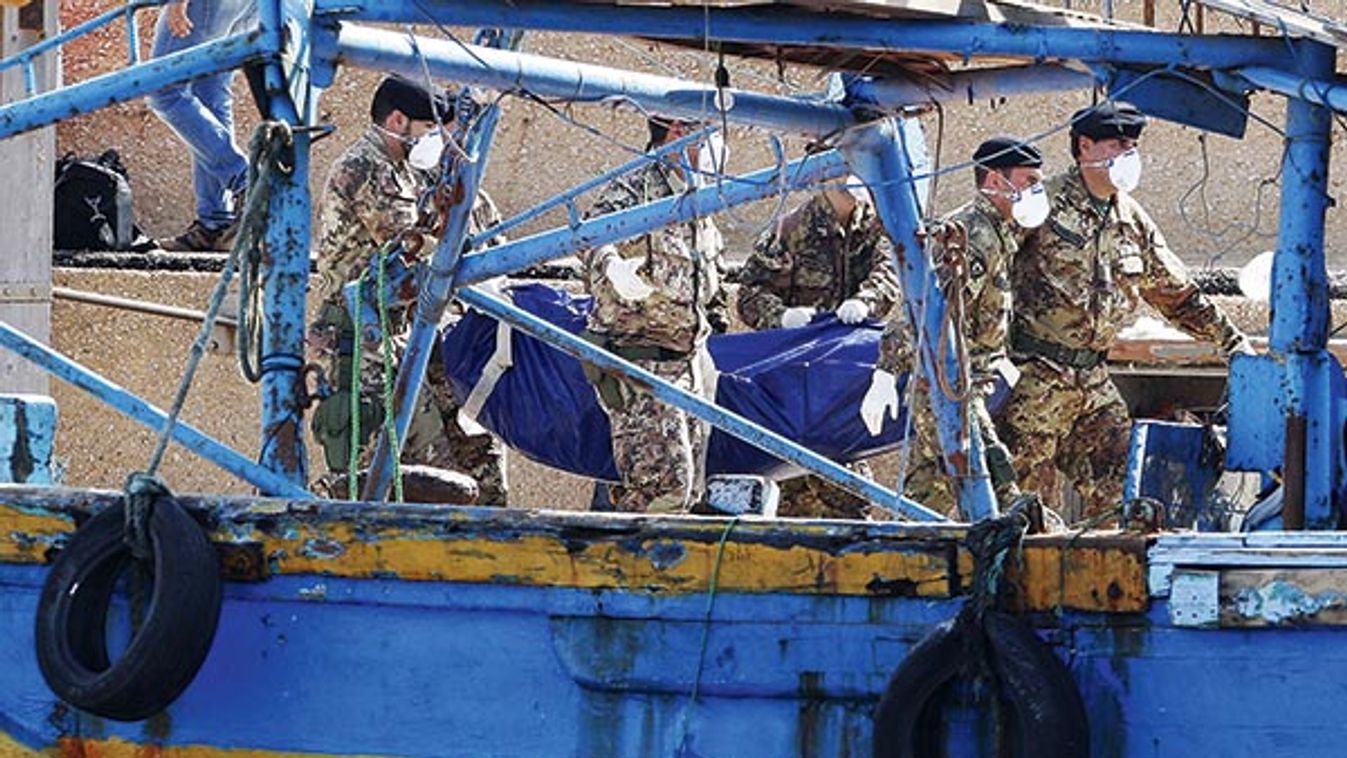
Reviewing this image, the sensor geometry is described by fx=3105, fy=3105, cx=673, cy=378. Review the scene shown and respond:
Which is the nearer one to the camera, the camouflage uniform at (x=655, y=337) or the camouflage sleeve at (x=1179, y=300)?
the camouflage uniform at (x=655, y=337)

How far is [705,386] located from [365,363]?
3.65 feet

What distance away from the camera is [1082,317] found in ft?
33.1

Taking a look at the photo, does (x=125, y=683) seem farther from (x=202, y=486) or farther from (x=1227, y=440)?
(x=202, y=486)

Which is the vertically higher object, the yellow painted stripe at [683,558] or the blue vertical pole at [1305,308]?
the blue vertical pole at [1305,308]

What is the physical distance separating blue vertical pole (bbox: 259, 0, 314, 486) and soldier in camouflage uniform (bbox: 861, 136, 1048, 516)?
125 inches

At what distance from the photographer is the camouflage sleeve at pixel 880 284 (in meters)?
10.2

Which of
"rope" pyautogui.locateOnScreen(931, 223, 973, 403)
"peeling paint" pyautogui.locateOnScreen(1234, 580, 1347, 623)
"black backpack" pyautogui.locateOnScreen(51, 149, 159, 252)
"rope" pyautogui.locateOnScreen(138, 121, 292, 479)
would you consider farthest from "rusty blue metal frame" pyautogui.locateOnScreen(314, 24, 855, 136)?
"black backpack" pyautogui.locateOnScreen(51, 149, 159, 252)

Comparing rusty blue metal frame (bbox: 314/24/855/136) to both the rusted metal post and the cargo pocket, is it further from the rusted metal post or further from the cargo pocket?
the rusted metal post

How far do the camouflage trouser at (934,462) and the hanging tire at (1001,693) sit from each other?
3.40 metres

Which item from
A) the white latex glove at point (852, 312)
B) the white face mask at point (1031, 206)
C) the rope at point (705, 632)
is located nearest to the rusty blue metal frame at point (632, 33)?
the rope at point (705, 632)

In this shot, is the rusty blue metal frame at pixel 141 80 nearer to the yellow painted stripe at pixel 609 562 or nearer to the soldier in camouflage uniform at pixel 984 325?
the yellow painted stripe at pixel 609 562

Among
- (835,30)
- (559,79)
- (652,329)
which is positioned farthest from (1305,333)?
(652,329)

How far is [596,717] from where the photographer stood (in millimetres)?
6059

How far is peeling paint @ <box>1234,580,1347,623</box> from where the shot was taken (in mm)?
5543
